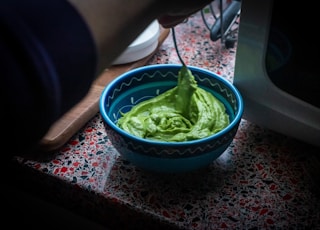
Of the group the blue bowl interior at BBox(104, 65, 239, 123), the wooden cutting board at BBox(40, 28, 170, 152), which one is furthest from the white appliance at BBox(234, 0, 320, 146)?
the wooden cutting board at BBox(40, 28, 170, 152)

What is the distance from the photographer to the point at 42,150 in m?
0.56

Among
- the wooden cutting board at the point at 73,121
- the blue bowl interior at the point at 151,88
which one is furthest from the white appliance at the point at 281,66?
the wooden cutting board at the point at 73,121

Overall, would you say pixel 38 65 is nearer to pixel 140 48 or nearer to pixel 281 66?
pixel 281 66

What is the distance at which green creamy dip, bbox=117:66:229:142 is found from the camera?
1.67 ft

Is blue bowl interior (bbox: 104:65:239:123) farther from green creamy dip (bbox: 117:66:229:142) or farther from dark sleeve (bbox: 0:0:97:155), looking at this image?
dark sleeve (bbox: 0:0:97:155)

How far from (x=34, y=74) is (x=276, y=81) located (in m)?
0.35

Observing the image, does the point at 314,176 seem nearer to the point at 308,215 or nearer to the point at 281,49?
the point at 308,215

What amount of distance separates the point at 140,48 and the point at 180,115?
21 centimetres

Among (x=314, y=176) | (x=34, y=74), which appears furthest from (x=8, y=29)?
(x=314, y=176)

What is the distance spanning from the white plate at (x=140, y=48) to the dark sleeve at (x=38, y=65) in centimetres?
42

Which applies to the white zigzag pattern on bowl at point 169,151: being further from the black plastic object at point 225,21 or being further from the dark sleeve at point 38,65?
the black plastic object at point 225,21

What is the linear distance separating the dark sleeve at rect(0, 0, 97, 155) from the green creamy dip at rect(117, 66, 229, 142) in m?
0.24

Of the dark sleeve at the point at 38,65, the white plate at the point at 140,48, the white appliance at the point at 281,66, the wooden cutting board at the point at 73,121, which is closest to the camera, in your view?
the dark sleeve at the point at 38,65

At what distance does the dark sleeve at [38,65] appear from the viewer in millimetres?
233
